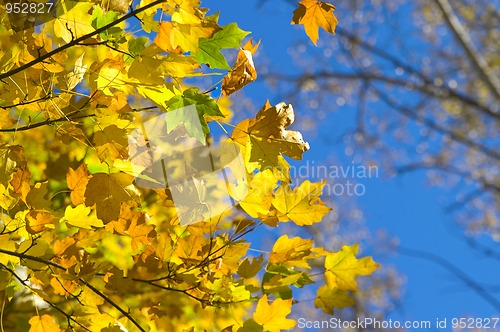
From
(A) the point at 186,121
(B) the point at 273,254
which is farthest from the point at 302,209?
(A) the point at 186,121

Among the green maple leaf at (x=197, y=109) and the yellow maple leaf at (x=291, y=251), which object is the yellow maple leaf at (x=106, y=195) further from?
the yellow maple leaf at (x=291, y=251)

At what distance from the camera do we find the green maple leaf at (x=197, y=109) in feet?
2.75

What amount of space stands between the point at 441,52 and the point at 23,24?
5779mm

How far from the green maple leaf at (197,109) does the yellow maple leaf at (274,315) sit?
13.2 inches

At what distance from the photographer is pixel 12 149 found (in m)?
0.89

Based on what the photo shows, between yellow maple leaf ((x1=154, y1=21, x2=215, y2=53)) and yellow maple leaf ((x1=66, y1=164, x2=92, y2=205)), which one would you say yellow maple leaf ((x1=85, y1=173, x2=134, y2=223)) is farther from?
yellow maple leaf ((x1=154, y1=21, x2=215, y2=53))

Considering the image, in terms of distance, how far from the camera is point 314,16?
933 mm

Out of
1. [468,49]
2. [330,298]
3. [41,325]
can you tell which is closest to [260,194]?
[330,298]

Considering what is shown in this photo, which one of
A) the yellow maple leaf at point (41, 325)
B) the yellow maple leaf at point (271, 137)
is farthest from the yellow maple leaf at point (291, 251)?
the yellow maple leaf at point (41, 325)

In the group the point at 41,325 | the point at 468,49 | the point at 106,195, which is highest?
the point at 468,49

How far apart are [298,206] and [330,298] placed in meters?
0.26

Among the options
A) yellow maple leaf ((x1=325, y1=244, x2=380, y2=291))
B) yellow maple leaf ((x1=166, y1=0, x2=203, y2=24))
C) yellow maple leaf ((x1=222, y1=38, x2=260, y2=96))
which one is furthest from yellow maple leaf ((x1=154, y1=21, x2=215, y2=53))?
yellow maple leaf ((x1=325, y1=244, x2=380, y2=291))

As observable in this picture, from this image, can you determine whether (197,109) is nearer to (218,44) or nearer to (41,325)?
(218,44)

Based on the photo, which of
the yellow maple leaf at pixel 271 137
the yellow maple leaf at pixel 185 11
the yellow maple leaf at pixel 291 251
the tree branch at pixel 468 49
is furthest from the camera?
the tree branch at pixel 468 49
